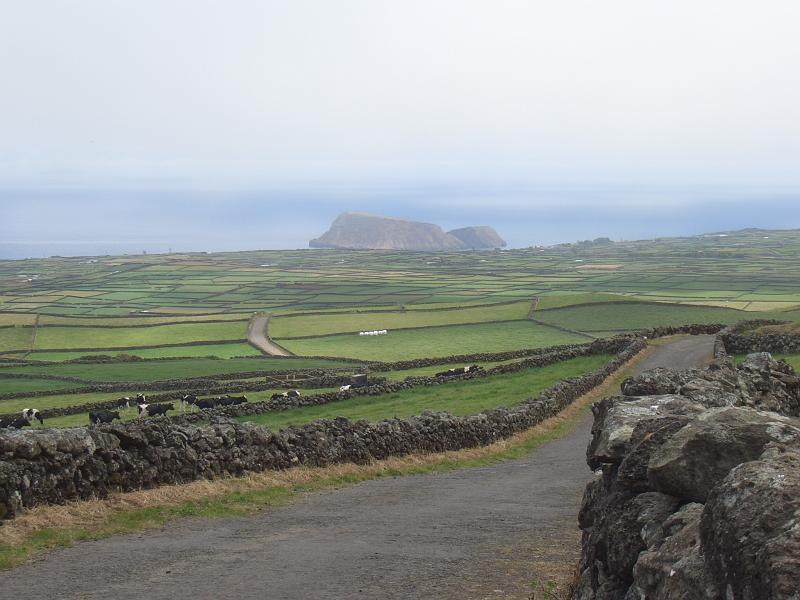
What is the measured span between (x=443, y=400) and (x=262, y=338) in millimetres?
54722

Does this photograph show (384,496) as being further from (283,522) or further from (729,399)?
(729,399)

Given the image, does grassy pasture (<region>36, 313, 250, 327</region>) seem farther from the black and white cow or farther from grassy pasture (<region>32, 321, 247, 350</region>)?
the black and white cow

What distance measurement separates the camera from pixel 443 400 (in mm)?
40250

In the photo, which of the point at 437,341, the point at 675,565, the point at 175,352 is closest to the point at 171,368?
the point at 175,352

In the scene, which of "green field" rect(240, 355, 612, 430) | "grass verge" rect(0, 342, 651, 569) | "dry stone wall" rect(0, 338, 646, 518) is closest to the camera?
"grass verge" rect(0, 342, 651, 569)

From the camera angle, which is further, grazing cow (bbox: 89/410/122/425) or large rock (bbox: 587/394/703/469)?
grazing cow (bbox: 89/410/122/425)

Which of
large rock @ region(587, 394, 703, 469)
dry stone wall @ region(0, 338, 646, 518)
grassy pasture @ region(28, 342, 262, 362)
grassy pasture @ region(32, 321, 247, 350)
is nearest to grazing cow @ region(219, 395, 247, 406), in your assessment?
dry stone wall @ region(0, 338, 646, 518)

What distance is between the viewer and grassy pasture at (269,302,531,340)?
317ft

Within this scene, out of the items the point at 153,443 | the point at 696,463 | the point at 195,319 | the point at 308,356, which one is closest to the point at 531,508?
the point at 153,443

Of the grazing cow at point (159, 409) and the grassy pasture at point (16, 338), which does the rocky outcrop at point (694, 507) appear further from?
the grassy pasture at point (16, 338)

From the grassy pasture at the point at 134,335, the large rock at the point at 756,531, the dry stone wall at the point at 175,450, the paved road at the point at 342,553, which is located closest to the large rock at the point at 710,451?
the large rock at the point at 756,531

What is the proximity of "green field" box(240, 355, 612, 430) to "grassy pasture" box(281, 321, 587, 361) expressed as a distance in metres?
26.5

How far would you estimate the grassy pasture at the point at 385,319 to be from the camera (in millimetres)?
96525

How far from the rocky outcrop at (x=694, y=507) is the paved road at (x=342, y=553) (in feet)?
8.13
